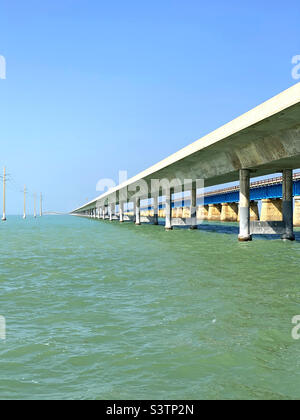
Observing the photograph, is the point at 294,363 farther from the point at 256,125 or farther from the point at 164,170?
the point at 164,170

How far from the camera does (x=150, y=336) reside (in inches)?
262

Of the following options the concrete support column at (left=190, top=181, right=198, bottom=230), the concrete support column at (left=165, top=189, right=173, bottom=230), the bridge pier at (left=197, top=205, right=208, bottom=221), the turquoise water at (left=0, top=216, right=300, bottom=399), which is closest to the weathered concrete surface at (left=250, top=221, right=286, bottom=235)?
the turquoise water at (left=0, top=216, right=300, bottom=399)

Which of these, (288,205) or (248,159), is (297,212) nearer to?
(288,205)

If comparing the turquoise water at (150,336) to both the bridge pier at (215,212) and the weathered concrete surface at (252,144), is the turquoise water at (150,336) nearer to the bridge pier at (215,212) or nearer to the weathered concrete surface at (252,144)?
the weathered concrete surface at (252,144)

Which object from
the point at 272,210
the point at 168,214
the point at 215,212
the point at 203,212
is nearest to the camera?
the point at 168,214

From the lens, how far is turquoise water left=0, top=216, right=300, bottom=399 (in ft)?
15.8

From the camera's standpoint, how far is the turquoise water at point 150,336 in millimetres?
4812

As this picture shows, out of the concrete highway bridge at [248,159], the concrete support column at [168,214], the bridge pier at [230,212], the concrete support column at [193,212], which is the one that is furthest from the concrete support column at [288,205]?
the bridge pier at [230,212]

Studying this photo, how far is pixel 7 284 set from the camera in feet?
39.1

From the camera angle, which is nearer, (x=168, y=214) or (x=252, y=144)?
(x=252, y=144)

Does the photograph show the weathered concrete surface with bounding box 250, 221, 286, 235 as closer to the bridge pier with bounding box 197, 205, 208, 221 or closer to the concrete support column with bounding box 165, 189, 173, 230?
the concrete support column with bounding box 165, 189, 173, 230

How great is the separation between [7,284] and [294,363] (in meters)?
8.81

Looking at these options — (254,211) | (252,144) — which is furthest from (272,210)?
(252,144)
